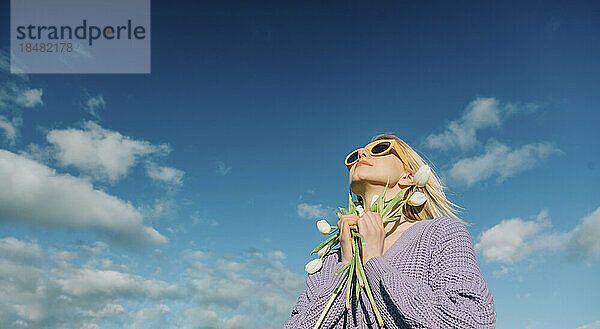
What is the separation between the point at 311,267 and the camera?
3.95m

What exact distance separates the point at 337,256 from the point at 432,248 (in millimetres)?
974

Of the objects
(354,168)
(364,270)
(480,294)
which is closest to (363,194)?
(354,168)

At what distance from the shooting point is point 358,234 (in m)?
3.41

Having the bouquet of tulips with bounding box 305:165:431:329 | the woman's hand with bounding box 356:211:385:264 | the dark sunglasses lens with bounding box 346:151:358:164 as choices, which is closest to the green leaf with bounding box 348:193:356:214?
the bouquet of tulips with bounding box 305:165:431:329

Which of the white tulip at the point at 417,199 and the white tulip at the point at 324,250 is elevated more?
the white tulip at the point at 417,199

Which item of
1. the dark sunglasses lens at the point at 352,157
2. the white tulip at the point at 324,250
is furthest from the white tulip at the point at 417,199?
the white tulip at the point at 324,250

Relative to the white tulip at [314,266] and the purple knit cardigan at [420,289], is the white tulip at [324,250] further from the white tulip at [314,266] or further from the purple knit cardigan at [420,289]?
the purple knit cardigan at [420,289]

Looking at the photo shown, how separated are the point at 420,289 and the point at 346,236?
0.77m

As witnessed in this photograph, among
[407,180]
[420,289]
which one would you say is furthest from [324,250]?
[420,289]

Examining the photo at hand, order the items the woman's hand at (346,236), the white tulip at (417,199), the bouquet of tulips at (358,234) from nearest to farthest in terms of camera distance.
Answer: the bouquet of tulips at (358,234) < the woman's hand at (346,236) < the white tulip at (417,199)

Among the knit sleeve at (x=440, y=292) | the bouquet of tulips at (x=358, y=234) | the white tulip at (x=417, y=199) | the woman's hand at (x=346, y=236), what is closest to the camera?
the knit sleeve at (x=440, y=292)

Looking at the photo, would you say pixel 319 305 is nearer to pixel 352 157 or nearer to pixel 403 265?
pixel 403 265

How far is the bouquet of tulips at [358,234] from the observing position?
325cm

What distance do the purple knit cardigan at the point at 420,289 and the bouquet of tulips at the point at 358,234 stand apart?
8cm
